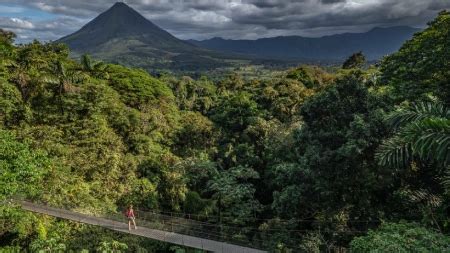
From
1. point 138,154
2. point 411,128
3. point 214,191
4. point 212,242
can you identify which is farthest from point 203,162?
point 411,128

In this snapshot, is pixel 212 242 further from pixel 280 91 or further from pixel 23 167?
pixel 280 91

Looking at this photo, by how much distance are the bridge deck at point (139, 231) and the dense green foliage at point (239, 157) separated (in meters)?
0.52

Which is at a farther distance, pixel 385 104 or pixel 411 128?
pixel 385 104

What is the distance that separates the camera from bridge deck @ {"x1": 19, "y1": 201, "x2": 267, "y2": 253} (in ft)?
38.6

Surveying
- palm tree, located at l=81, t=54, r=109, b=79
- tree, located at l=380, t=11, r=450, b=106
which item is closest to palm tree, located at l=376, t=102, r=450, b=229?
tree, located at l=380, t=11, r=450, b=106

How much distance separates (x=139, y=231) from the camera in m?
12.3

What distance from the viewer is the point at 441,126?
20.2 ft

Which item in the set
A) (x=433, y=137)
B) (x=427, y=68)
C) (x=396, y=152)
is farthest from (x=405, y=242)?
(x=427, y=68)

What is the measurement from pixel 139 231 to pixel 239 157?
367 inches

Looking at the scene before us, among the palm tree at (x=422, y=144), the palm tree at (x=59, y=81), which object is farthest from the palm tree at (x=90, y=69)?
the palm tree at (x=422, y=144)

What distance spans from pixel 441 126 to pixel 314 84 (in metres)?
27.3

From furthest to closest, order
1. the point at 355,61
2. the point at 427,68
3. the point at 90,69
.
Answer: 1. the point at 355,61
2. the point at 90,69
3. the point at 427,68

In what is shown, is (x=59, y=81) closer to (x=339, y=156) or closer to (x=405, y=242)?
(x=339, y=156)

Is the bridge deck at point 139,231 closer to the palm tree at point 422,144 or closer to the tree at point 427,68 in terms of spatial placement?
the palm tree at point 422,144
